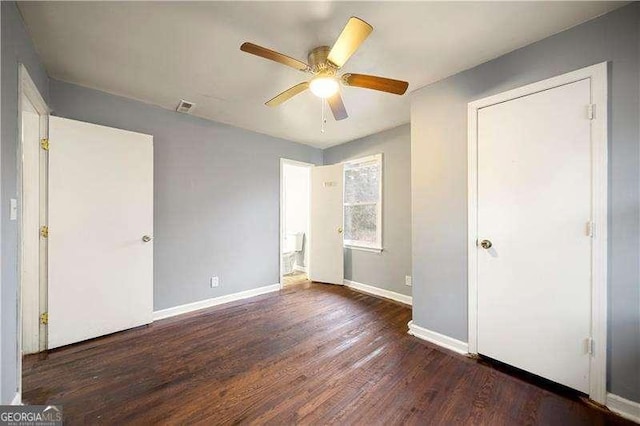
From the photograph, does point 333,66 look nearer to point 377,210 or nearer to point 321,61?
point 321,61

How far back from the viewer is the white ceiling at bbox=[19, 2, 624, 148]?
152 cm

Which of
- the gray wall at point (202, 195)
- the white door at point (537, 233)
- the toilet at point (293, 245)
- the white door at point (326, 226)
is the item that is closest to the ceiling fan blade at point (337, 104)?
the white door at point (537, 233)

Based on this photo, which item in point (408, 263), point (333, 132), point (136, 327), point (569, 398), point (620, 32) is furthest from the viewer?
point (333, 132)

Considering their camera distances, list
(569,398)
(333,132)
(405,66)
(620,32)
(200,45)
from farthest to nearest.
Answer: (333,132) → (405,66) → (200,45) → (569,398) → (620,32)

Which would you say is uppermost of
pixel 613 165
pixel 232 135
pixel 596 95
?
pixel 232 135

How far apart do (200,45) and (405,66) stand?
1634mm

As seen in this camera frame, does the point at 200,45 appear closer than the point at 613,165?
No

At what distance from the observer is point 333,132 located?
3.73 m

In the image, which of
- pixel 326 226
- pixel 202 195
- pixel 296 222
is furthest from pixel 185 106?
pixel 296 222

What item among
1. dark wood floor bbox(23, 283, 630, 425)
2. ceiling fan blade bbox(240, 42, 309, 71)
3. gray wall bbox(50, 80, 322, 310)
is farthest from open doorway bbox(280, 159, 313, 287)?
ceiling fan blade bbox(240, 42, 309, 71)

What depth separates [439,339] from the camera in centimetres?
232

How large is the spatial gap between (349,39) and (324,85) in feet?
1.37

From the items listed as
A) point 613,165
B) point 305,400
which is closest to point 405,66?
point 613,165

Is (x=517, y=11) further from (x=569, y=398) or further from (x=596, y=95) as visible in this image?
(x=569, y=398)
